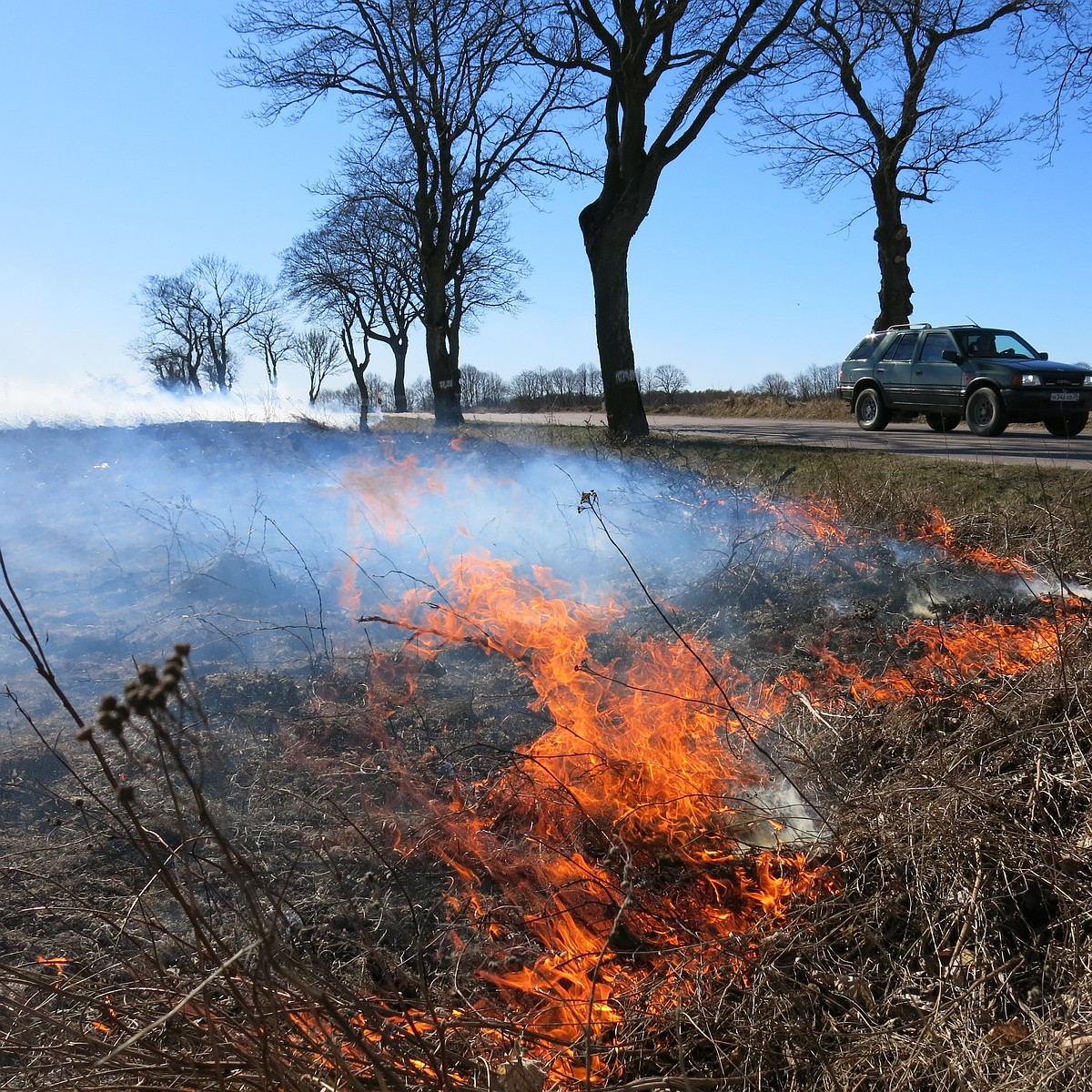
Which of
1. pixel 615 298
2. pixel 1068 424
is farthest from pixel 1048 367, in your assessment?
pixel 615 298

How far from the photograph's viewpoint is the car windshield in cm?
1224

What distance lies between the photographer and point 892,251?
17719mm

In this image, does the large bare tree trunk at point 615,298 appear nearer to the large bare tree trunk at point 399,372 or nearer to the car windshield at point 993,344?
the car windshield at point 993,344

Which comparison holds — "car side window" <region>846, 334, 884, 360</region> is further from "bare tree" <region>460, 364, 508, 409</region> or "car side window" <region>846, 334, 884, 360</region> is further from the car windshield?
"bare tree" <region>460, 364, 508, 409</region>

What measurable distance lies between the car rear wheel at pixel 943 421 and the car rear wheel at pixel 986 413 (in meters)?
0.39

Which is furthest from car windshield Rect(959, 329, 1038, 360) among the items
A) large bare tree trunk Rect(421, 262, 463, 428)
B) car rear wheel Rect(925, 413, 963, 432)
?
large bare tree trunk Rect(421, 262, 463, 428)

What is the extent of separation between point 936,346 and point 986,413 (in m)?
1.57

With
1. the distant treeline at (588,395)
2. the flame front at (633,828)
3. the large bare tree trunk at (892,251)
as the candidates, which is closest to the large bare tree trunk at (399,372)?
the distant treeline at (588,395)

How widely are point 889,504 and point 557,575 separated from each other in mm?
2880

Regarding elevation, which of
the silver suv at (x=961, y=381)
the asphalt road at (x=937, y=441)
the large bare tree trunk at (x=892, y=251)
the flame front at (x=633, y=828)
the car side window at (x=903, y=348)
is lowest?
the flame front at (x=633, y=828)

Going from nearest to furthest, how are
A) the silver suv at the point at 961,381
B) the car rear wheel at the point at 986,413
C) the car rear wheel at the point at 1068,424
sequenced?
the car rear wheel at the point at 1068,424 → the silver suv at the point at 961,381 → the car rear wheel at the point at 986,413

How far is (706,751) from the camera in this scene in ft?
13.2

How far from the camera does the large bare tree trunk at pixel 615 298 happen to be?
11.5m

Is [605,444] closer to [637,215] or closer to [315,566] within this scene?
[637,215]
